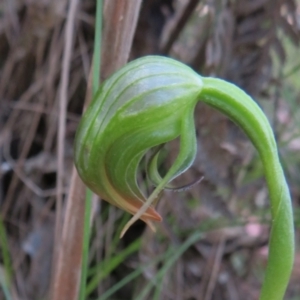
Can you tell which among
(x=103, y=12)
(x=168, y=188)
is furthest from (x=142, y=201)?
(x=103, y=12)

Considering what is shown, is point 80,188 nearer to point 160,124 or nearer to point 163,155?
point 160,124

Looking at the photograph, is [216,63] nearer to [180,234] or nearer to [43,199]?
[180,234]

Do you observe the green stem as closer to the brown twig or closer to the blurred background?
the brown twig

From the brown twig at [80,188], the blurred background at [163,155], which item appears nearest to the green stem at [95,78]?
the brown twig at [80,188]

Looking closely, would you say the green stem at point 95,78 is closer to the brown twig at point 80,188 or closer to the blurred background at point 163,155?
the brown twig at point 80,188

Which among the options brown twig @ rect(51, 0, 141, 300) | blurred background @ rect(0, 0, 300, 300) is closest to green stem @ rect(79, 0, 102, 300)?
brown twig @ rect(51, 0, 141, 300)
